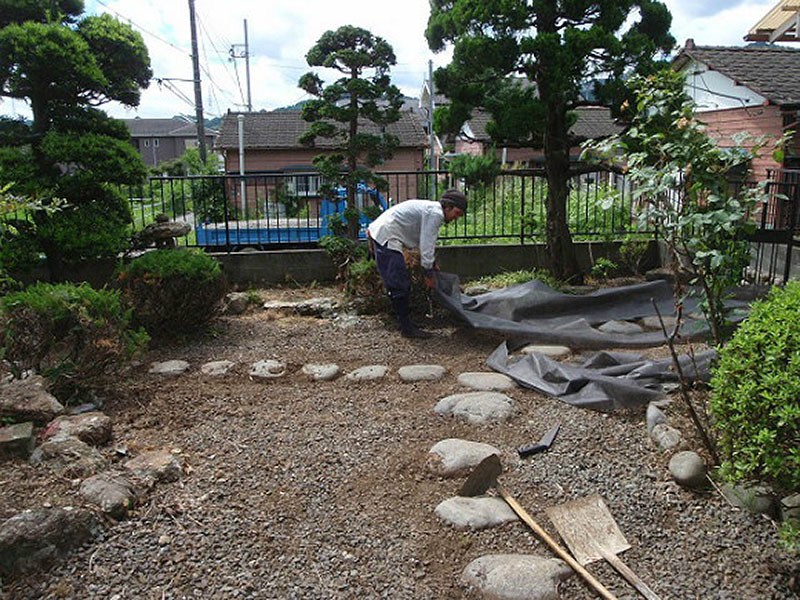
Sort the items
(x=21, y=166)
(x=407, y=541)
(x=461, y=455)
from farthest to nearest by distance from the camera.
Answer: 1. (x=21, y=166)
2. (x=461, y=455)
3. (x=407, y=541)

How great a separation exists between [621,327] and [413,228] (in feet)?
6.88

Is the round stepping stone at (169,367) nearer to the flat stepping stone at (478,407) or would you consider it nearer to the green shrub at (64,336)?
the green shrub at (64,336)

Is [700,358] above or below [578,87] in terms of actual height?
below

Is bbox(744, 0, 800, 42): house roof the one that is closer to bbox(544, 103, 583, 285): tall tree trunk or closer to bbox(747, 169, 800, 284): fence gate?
bbox(747, 169, 800, 284): fence gate

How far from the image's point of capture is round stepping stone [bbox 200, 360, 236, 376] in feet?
17.3

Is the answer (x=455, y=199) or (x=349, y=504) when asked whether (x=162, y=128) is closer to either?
(x=455, y=199)

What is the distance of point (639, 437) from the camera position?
3732 mm

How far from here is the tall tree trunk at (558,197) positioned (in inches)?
295

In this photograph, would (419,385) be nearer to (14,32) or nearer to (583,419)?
(583,419)

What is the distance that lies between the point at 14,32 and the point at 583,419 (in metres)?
6.03

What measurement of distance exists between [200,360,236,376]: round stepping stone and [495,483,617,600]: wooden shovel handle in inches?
109

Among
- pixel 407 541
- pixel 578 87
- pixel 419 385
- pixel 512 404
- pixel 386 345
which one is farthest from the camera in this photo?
pixel 578 87

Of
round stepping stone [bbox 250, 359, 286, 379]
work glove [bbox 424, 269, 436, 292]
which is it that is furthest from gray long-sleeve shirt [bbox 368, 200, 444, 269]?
round stepping stone [bbox 250, 359, 286, 379]

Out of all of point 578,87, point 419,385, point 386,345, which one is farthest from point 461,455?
point 578,87
